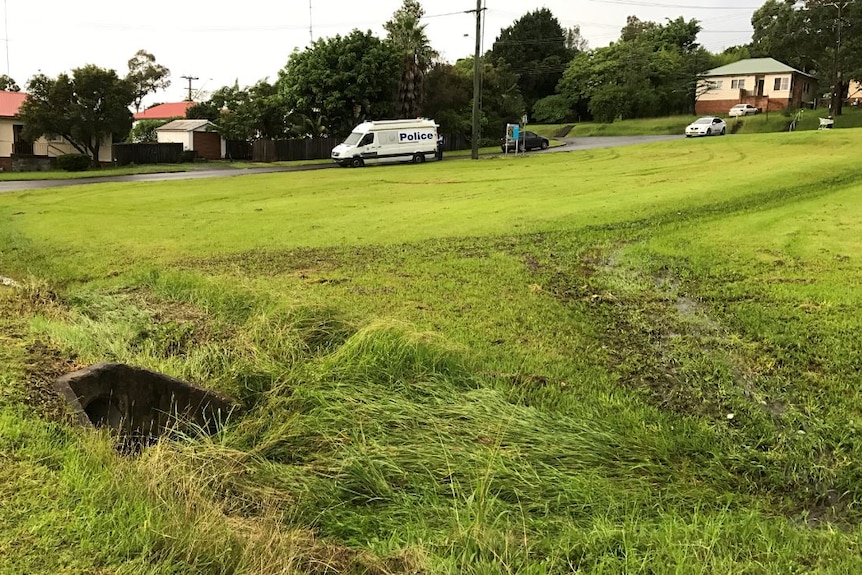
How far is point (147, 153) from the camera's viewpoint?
43469mm

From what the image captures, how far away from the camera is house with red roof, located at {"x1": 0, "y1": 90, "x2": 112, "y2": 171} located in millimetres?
37875

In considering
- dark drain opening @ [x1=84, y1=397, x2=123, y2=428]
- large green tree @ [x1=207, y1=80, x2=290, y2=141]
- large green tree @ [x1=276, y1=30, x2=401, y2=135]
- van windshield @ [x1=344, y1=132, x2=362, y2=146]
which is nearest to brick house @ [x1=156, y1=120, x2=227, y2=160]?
large green tree @ [x1=207, y1=80, x2=290, y2=141]

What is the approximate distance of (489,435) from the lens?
5.32 metres

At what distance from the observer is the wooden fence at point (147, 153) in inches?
1668

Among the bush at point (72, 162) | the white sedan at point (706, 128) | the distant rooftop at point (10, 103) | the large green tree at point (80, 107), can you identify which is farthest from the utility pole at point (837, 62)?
the distant rooftop at point (10, 103)

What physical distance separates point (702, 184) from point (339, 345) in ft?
48.7

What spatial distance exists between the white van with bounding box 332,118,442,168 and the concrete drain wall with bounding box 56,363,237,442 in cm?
3215

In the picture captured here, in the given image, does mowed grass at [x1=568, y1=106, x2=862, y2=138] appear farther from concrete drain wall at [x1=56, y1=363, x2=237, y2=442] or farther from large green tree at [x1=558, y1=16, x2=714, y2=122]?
concrete drain wall at [x1=56, y1=363, x2=237, y2=442]

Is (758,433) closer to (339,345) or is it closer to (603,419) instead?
(603,419)

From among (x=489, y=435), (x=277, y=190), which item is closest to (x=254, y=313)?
(x=489, y=435)

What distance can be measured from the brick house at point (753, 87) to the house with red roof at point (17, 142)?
5711 cm

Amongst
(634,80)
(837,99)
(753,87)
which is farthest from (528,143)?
(753,87)

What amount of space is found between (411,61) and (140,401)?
143 feet

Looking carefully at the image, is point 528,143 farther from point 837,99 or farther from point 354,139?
point 837,99
